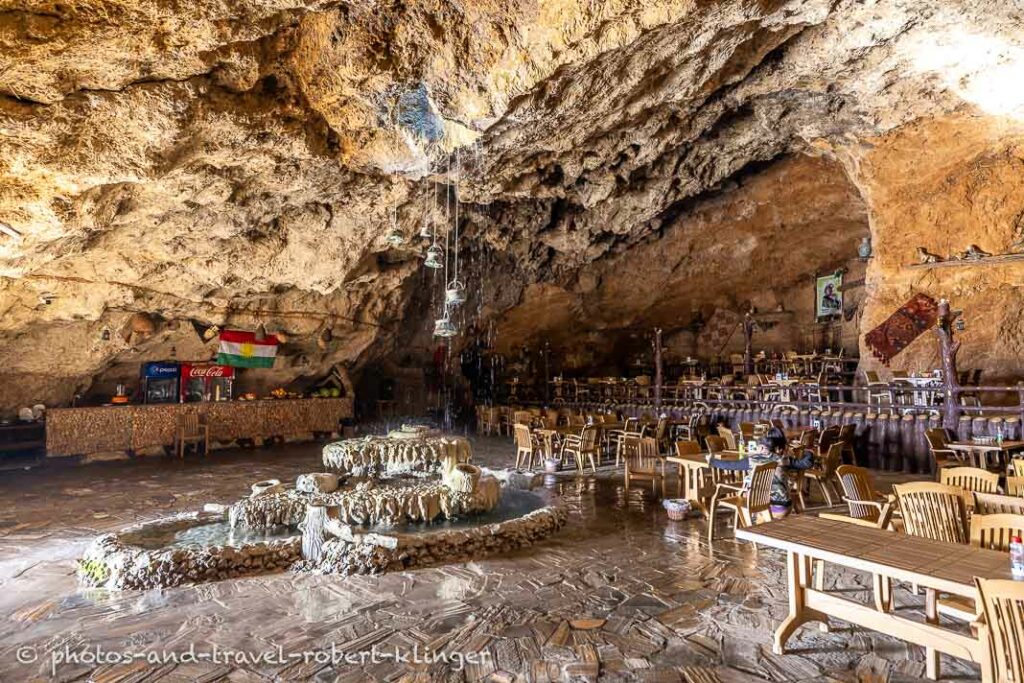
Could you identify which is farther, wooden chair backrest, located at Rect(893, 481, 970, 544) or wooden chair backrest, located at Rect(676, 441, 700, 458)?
wooden chair backrest, located at Rect(676, 441, 700, 458)

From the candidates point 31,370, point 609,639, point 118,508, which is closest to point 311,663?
point 609,639

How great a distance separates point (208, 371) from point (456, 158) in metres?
10.1

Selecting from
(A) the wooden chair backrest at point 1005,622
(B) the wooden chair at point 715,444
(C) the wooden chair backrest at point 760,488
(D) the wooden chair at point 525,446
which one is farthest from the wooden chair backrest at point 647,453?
(A) the wooden chair backrest at point 1005,622

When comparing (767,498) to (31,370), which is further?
(31,370)

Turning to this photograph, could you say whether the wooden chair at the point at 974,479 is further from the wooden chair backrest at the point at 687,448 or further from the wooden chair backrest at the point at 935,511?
the wooden chair backrest at the point at 687,448

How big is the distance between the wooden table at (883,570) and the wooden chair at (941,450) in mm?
6003

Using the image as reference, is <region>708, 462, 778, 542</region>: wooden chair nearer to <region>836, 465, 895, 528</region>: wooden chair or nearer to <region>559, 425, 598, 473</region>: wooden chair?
<region>836, 465, 895, 528</region>: wooden chair

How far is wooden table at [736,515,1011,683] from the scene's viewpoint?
2781 mm

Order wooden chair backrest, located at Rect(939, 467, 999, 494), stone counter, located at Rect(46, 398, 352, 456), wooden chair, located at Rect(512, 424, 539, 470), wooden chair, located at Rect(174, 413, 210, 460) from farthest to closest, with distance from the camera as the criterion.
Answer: wooden chair, located at Rect(174, 413, 210, 460), stone counter, located at Rect(46, 398, 352, 456), wooden chair, located at Rect(512, 424, 539, 470), wooden chair backrest, located at Rect(939, 467, 999, 494)

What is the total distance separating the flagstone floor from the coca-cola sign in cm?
807

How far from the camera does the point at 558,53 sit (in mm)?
Answer: 5926

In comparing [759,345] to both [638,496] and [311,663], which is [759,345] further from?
[311,663]

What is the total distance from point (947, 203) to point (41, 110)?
1607 cm

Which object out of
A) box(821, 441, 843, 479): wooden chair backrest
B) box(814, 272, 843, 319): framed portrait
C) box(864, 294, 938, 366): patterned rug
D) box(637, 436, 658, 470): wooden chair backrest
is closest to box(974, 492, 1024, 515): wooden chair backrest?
box(821, 441, 843, 479): wooden chair backrest
